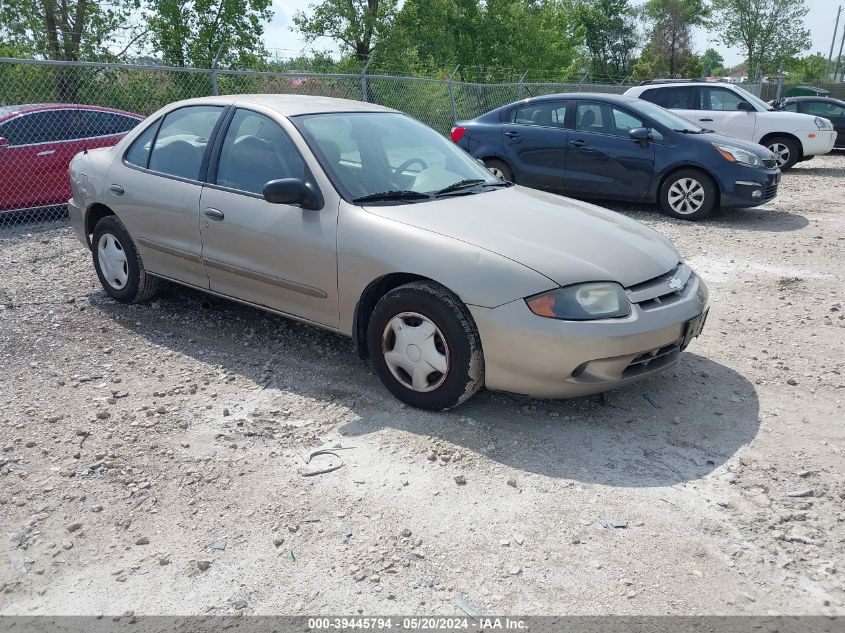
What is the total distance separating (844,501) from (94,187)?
207 inches

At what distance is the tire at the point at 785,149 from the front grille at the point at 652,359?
38.9 ft

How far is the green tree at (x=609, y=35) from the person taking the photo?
74.2 metres

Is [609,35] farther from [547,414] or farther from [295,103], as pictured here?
[547,414]

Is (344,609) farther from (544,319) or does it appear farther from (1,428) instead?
(1,428)

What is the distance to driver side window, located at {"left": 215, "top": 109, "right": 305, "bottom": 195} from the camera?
4582mm

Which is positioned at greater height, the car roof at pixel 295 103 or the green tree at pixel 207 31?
the green tree at pixel 207 31

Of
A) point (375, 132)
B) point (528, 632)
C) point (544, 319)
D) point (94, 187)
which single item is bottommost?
Answer: point (528, 632)

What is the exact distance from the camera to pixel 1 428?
399 centimetres

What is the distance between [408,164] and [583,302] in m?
1.64

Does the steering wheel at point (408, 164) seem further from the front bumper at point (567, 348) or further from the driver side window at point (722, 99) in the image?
the driver side window at point (722, 99)

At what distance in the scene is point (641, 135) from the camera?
375 inches

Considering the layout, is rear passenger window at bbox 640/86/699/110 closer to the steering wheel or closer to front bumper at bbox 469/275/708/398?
the steering wheel

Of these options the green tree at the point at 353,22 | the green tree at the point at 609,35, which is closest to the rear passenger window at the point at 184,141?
the green tree at the point at 353,22

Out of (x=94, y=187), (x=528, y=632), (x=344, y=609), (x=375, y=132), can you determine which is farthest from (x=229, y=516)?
(x=94, y=187)
